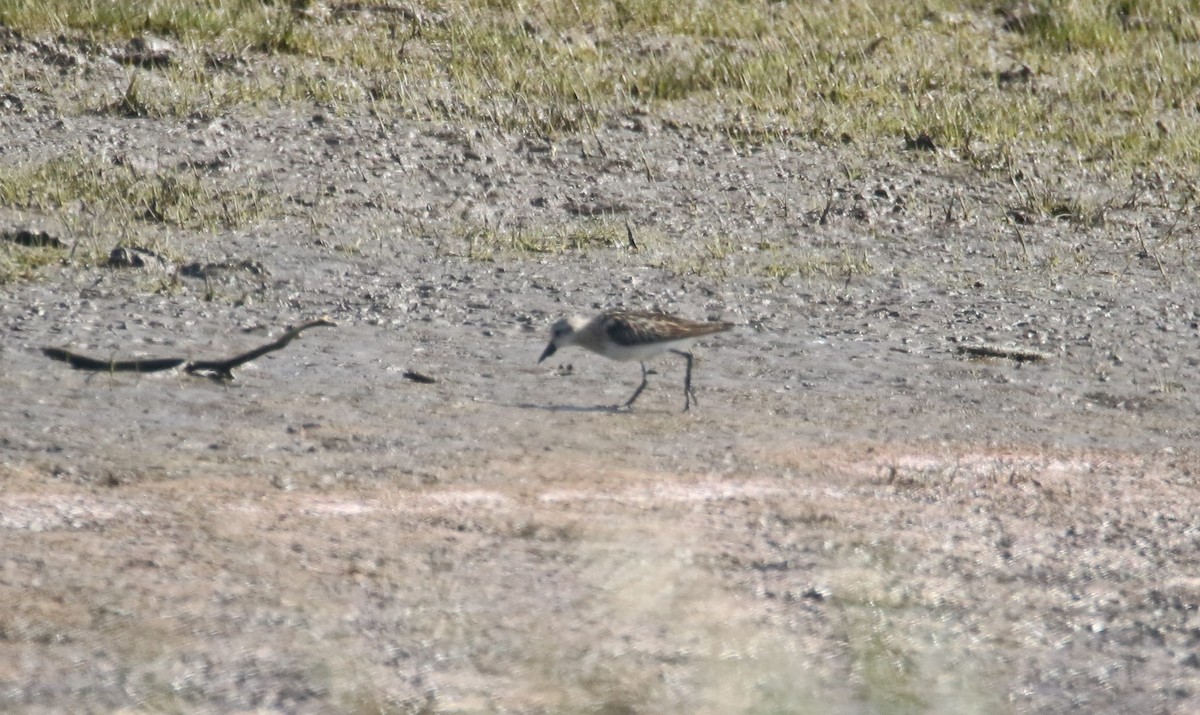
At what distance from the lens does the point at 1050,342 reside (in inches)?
388

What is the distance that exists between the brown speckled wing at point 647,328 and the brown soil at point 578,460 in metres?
0.28

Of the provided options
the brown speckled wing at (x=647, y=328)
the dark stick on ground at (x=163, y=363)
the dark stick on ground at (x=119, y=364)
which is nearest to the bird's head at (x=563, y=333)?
the brown speckled wing at (x=647, y=328)

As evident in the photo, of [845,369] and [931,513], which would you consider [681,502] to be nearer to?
[931,513]

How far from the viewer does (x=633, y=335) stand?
26.6 ft

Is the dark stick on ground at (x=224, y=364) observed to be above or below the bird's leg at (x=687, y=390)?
above

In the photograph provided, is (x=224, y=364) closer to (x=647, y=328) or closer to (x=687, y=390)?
(x=647, y=328)

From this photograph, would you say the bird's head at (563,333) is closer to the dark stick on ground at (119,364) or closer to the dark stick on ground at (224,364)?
the dark stick on ground at (224,364)

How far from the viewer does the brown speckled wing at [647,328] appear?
26.6ft

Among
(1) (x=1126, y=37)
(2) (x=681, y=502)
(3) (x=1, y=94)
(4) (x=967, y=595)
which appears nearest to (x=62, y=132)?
(3) (x=1, y=94)

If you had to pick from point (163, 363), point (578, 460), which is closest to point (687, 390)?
point (578, 460)

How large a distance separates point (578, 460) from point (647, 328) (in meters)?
1.12

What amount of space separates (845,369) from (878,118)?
17.8 feet

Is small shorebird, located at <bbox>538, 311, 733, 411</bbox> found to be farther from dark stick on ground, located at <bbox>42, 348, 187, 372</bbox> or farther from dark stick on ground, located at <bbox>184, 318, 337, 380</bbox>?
dark stick on ground, located at <bbox>42, 348, 187, 372</bbox>

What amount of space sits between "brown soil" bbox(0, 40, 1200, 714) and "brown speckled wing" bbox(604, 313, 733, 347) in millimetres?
280
